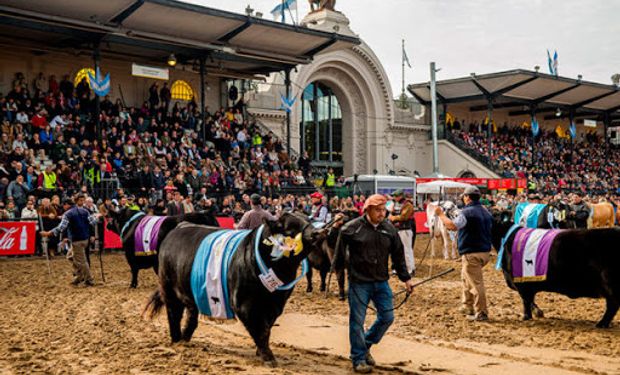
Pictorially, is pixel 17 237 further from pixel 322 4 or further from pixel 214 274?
pixel 322 4

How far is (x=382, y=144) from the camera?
4059 cm

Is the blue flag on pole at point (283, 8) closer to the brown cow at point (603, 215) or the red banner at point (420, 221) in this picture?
the red banner at point (420, 221)

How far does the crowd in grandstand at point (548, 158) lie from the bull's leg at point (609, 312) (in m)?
30.0

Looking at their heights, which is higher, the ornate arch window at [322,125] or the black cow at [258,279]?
the ornate arch window at [322,125]

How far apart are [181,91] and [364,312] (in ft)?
85.9

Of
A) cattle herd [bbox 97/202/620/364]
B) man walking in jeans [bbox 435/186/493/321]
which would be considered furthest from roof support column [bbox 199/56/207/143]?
man walking in jeans [bbox 435/186/493/321]

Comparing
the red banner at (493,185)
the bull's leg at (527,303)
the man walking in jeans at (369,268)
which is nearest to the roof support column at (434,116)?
the red banner at (493,185)

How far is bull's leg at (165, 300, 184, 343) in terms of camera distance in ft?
25.6

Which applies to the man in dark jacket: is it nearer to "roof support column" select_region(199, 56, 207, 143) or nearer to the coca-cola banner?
"roof support column" select_region(199, 56, 207, 143)

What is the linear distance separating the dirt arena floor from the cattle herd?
1.41 ft

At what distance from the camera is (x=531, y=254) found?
9461 mm

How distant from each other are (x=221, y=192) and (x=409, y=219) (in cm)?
998

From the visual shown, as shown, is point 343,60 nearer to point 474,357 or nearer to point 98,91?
point 98,91

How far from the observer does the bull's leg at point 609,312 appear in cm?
876
